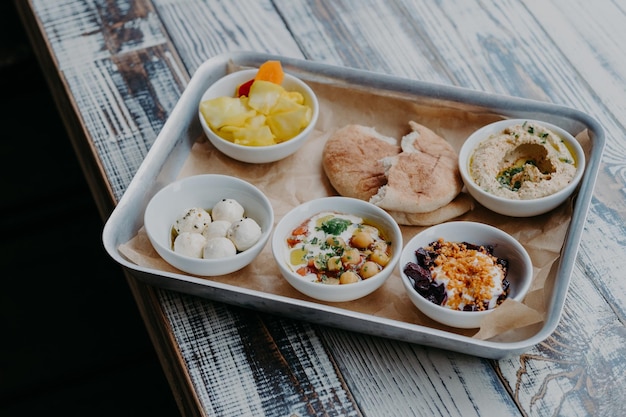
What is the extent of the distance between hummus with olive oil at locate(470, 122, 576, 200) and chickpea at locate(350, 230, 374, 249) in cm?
39

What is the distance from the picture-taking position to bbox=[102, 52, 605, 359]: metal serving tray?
5.70 ft

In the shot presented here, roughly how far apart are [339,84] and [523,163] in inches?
26.1

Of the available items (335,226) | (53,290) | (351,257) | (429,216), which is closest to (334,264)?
(351,257)

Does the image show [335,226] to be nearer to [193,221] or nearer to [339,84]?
[193,221]

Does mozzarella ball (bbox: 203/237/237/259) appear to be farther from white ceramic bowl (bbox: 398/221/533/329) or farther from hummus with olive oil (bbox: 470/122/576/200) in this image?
hummus with olive oil (bbox: 470/122/576/200)

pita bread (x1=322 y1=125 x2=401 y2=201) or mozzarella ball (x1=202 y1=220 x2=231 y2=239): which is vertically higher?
pita bread (x1=322 y1=125 x2=401 y2=201)

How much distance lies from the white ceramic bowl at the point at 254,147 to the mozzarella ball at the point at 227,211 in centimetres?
22

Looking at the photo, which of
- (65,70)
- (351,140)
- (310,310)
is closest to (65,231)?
(65,70)

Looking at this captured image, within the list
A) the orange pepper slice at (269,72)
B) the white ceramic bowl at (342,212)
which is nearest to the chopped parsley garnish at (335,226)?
the white ceramic bowl at (342,212)

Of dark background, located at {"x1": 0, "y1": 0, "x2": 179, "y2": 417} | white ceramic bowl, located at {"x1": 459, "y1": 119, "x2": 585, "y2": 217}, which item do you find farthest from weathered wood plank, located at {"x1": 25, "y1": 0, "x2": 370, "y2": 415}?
dark background, located at {"x1": 0, "y1": 0, "x2": 179, "y2": 417}

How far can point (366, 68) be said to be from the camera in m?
2.67

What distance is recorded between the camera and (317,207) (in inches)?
82.1

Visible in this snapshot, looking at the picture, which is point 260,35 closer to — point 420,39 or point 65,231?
point 420,39

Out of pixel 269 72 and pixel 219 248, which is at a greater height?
pixel 269 72
